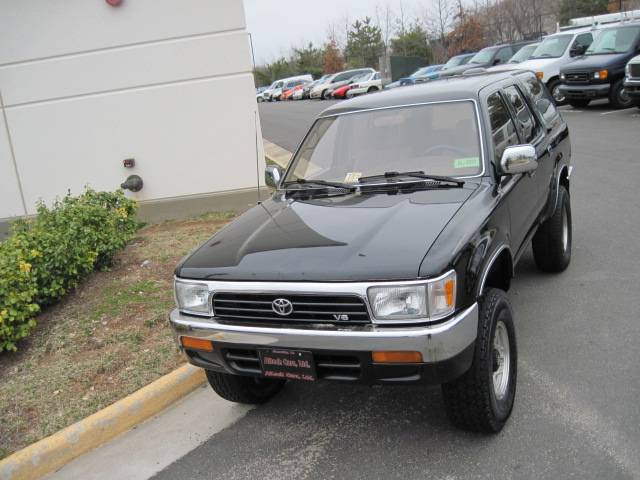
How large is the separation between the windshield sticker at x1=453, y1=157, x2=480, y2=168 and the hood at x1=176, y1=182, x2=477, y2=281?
0.23 metres

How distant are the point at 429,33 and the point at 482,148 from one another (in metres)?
53.0

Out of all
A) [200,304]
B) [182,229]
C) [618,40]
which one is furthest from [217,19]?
[618,40]

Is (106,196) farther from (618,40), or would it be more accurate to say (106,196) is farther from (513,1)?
(513,1)

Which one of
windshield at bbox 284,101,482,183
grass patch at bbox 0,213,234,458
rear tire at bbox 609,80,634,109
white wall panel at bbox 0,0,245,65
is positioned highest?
white wall panel at bbox 0,0,245,65

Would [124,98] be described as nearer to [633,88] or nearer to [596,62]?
[633,88]

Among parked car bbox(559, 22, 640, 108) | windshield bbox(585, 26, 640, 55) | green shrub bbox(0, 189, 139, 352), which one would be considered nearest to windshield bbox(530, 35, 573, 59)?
windshield bbox(585, 26, 640, 55)

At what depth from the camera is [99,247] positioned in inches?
237

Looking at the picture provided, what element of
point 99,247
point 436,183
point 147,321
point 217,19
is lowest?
point 147,321

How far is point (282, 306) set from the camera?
3.16 metres

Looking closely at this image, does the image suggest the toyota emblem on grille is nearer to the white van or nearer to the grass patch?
the grass patch

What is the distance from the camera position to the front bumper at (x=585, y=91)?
1662 centimetres

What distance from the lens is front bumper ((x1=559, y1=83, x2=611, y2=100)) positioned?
54.5 ft

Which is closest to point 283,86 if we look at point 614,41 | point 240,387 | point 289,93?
point 289,93

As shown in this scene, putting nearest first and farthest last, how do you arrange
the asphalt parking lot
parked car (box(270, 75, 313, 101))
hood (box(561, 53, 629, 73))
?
the asphalt parking lot → hood (box(561, 53, 629, 73)) → parked car (box(270, 75, 313, 101))
